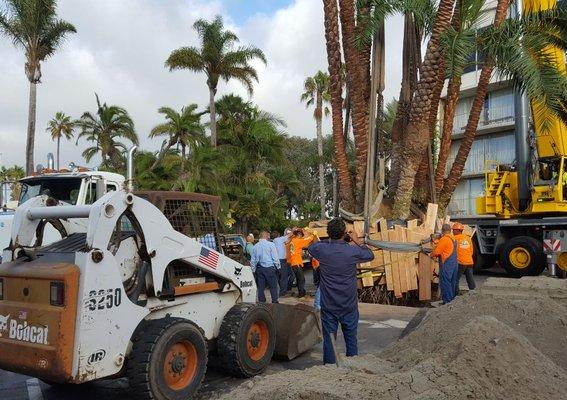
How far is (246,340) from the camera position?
6.55 m

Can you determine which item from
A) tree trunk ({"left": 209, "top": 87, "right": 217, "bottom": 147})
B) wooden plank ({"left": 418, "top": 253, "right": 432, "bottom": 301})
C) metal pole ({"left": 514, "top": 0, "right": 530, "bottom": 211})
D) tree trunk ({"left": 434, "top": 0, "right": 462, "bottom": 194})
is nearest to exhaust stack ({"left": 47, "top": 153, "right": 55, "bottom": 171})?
wooden plank ({"left": 418, "top": 253, "right": 432, "bottom": 301})

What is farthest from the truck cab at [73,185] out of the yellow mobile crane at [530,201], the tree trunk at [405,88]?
→ the yellow mobile crane at [530,201]

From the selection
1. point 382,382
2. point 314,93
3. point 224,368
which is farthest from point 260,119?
point 382,382

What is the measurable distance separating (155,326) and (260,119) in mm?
28107

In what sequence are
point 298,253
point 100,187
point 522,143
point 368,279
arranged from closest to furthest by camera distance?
point 100,187 < point 368,279 < point 298,253 < point 522,143

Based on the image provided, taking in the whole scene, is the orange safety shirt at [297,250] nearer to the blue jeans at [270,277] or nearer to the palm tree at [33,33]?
the blue jeans at [270,277]

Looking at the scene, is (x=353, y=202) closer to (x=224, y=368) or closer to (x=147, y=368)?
(x=224, y=368)

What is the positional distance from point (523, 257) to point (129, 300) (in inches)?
612

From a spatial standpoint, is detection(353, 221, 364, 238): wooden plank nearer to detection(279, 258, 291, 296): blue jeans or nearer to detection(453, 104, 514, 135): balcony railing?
detection(279, 258, 291, 296): blue jeans

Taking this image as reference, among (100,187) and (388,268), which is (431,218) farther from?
(100,187)

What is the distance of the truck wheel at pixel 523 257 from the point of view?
17.5 meters

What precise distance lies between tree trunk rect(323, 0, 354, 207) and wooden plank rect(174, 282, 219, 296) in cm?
859

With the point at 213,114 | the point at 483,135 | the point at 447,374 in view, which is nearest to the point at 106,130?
the point at 213,114

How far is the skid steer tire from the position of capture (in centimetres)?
519
